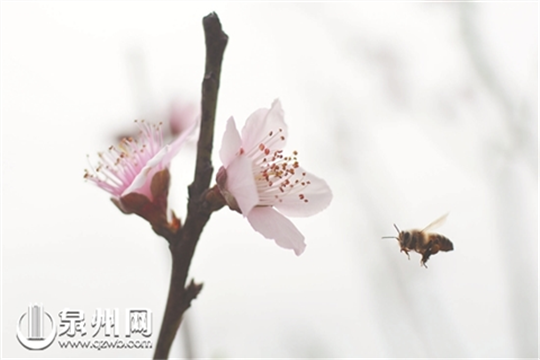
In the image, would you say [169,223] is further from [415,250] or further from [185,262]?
[415,250]

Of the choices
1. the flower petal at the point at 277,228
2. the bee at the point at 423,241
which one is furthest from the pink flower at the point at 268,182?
the bee at the point at 423,241

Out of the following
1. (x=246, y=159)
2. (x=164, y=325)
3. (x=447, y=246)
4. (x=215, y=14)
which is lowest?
(x=447, y=246)

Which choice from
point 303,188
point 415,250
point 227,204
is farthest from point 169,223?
point 415,250

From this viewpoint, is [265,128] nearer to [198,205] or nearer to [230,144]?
[230,144]

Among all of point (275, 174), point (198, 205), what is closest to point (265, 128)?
point (275, 174)

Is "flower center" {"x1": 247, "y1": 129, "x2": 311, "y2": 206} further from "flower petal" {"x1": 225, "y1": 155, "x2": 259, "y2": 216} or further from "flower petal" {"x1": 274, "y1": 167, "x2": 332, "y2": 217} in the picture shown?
"flower petal" {"x1": 225, "y1": 155, "x2": 259, "y2": 216}
